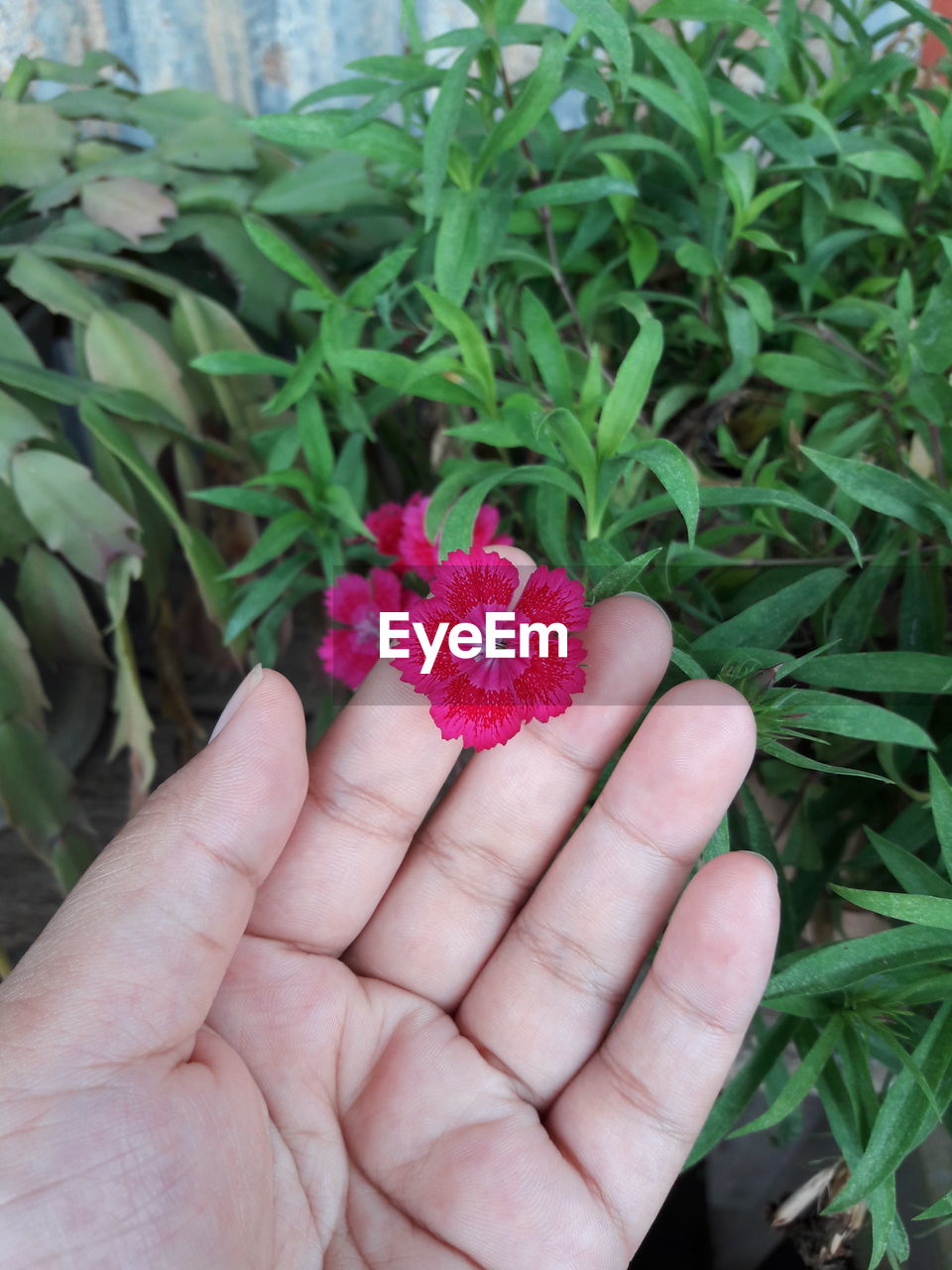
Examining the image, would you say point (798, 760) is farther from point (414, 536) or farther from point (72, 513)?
point (72, 513)

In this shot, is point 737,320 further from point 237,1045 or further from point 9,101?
point 9,101

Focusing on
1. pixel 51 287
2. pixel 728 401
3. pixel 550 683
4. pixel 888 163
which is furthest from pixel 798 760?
pixel 51 287

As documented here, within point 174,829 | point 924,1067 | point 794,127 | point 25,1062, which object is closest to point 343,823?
point 174,829

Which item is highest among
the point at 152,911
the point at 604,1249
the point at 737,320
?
the point at 737,320

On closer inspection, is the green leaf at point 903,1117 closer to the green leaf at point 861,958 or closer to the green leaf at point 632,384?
the green leaf at point 861,958

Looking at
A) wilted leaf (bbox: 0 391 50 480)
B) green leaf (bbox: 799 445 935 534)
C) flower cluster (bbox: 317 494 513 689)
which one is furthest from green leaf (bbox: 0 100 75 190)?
green leaf (bbox: 799 445 935 534)
